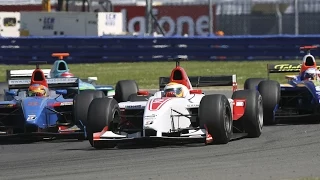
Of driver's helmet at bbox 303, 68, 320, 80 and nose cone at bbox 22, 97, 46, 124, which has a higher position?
driver's helmet at bbox 303, 68, 320, 80

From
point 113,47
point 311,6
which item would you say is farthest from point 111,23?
point 113,47

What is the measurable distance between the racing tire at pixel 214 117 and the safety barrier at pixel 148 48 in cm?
1987

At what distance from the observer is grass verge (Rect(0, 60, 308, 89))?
31.1 metres

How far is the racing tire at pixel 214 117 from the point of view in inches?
558

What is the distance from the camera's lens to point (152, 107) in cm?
1434

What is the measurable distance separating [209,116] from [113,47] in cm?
2126

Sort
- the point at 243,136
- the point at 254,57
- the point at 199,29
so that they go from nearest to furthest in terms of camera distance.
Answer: the point at 243,136, the point at 254,57, the point at 199,29

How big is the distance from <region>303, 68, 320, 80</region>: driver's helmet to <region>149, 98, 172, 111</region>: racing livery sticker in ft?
15.2


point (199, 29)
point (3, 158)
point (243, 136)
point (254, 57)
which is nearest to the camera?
point (3, 158)

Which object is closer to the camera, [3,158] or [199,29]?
[3,158]

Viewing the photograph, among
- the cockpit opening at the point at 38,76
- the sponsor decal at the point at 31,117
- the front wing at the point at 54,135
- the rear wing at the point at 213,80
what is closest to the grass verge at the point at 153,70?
the rear wing at the point at 213,80

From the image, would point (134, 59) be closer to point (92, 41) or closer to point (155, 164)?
point (92, 41)

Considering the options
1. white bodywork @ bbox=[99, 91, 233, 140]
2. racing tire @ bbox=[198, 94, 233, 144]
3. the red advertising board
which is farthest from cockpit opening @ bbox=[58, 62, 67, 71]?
the red advertising board

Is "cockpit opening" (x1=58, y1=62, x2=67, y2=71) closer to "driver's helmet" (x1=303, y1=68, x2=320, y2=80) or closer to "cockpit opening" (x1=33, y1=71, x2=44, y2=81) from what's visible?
"cockpit opening" (x1=33, y1=71, x2=44, y2=81)
